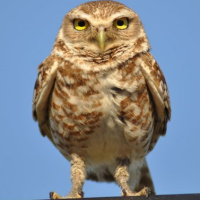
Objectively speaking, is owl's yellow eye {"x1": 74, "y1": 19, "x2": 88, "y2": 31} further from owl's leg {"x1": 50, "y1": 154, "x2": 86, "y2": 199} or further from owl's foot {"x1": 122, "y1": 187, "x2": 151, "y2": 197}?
owl's foot {"x1": 122, "y1": 187, "x2": 151, "y2": 197}

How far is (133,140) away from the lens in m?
4.71

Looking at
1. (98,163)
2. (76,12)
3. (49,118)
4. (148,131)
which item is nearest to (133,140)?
(148,131)

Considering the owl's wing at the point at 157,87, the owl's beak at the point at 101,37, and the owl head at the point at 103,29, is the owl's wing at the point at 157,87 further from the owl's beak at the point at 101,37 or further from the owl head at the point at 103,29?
the owl's beak at the point at 101,37

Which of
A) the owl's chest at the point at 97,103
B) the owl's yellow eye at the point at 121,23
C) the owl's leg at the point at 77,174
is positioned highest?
the owl's yellow eye at the point at 121,23

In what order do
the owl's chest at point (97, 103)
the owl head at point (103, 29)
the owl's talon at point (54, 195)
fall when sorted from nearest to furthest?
the owl's talon at point (54, 195) < the owl's chest at point (97, 103) < the owl head at point (103, 29)

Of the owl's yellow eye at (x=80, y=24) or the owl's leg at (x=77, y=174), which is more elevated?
the owl's yellow eye at (x=80, y=24)

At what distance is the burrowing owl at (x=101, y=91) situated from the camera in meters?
4.49

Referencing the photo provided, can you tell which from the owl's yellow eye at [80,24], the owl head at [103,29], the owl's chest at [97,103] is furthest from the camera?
the owl's yellow eye at [80,24]

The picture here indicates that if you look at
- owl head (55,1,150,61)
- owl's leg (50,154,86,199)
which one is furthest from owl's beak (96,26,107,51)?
owl's leg (50,154,86,199)

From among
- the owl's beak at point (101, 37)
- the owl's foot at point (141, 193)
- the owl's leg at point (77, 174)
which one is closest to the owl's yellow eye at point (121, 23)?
the owl's beak at point (101, 37)

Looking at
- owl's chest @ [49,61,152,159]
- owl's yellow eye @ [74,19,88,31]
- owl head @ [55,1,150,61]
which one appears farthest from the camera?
owl's yellow eye @ [74,19,88,31]

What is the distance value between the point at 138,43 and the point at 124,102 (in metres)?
0.68

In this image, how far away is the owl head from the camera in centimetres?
458

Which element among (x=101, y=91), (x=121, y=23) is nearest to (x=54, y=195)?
(x=101, y=91)
